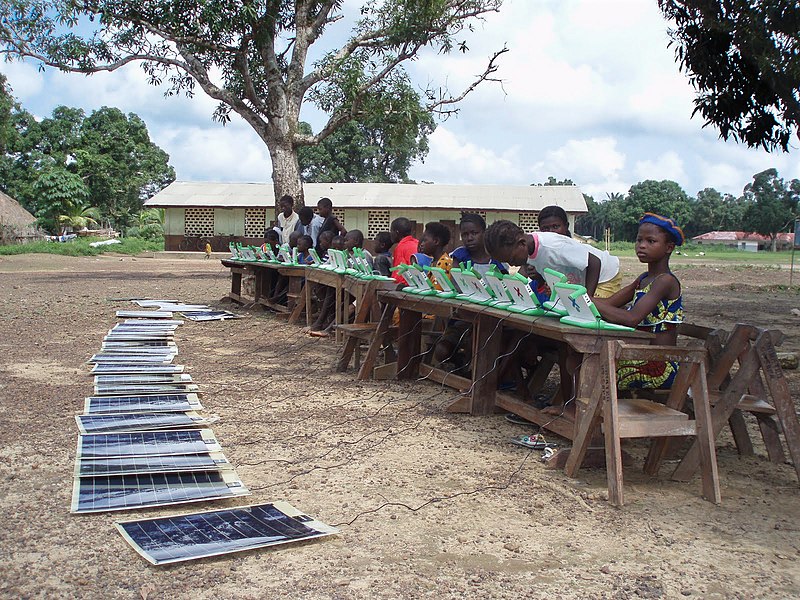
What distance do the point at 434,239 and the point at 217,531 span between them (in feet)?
15.8

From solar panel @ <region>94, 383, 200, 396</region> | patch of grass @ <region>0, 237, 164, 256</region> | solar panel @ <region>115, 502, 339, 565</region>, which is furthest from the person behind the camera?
patch of grass @ <region>0, 237, 164, 256</region>

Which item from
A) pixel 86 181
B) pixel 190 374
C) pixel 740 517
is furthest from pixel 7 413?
pixel 86 181

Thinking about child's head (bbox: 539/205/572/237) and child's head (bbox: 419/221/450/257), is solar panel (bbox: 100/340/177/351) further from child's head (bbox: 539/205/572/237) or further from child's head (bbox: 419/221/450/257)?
child's head (bbox: 539/205/572/237)

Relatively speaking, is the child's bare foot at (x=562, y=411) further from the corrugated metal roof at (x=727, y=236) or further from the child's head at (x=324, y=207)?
the corrugated metal roof at (x=727, y=236)

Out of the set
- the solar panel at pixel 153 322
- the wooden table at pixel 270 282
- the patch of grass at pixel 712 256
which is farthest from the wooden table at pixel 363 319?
the patch of grass at pixel 712 256

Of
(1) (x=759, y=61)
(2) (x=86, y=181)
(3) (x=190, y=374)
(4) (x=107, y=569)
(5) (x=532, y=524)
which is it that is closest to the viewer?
(4) (x=107, y=569)

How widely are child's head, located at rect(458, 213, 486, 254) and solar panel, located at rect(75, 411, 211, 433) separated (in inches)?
104

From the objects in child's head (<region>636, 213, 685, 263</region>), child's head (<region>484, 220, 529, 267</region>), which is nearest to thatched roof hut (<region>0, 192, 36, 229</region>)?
child's head (<region>484, 220, 529, 267</region>)

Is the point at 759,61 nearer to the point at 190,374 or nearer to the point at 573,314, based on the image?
the point at 573,314

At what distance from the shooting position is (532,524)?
12.5 feet

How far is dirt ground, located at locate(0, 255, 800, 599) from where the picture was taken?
315 cm

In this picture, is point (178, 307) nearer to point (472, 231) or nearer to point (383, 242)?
point (383, 242)

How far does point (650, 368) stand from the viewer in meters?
4.97

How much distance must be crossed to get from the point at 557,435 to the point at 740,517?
157cm
